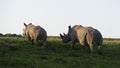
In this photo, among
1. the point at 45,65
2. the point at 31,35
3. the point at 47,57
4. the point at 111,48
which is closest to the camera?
the point at 45,65

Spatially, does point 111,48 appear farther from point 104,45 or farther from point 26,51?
point 26,51

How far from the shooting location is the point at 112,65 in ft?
81.3

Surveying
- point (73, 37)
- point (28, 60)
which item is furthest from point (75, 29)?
point (28, 60)

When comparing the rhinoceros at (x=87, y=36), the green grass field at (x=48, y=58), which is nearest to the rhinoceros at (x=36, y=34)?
the green grass field at (x=48, y=58)

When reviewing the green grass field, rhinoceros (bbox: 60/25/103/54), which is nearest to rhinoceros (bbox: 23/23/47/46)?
the green grass field

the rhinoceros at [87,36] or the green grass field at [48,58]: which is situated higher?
the rhinoceros at [87,36]

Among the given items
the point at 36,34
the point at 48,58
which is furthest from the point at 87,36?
the point at 48,58

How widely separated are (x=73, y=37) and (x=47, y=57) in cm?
967

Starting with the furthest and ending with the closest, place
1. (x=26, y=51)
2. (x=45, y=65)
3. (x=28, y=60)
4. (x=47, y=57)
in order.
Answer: (x=26, y=51) < (x=47, y=57) < (x=28, y=60) < (x=45, y=65)

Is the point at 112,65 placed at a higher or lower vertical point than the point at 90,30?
lower

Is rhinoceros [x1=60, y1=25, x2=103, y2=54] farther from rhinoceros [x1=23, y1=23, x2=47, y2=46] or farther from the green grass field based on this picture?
rhinoceros [x1=23, y1=23, x2=47, y2=46]

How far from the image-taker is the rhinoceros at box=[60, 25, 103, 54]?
102ft

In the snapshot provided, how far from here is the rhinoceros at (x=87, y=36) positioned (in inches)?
1224

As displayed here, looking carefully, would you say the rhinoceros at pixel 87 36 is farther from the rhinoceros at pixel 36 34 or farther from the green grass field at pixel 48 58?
the rhinoceros at pixel 36 34
